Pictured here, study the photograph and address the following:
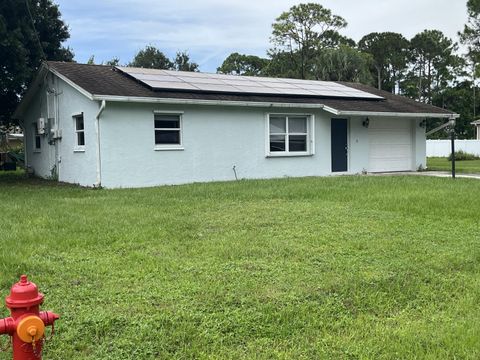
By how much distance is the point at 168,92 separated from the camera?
1466cm

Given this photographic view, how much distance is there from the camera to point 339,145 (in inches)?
709

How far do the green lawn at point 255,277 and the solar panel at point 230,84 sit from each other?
7.08 m

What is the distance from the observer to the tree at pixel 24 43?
15.6 m

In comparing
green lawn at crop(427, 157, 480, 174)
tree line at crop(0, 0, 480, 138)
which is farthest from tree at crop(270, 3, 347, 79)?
green lawn at crop(427, 157, 480, 174)

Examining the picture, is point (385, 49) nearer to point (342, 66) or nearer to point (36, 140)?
point (342, 66)

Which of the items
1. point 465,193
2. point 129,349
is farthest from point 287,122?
point 129,349

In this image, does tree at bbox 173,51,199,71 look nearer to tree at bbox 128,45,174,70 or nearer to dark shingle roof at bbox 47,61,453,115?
tree at bbox 128,45,174,70

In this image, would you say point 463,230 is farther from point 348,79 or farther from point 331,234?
point 348,79

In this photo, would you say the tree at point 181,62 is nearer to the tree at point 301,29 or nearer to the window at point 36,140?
the tree at point 301,29

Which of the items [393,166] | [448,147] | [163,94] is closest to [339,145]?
[393,166]

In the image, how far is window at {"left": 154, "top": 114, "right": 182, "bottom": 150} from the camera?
14555mm

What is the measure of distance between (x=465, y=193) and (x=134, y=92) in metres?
8.90

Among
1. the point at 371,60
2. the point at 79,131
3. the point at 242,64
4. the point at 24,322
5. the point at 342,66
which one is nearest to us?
the point at 24,322

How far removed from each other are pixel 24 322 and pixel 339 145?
53.0ft
